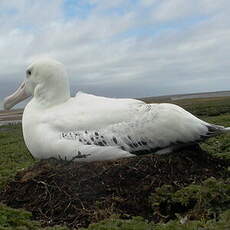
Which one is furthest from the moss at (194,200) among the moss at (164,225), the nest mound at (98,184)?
the moss at (164,225)

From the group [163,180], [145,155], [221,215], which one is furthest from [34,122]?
[221,215]

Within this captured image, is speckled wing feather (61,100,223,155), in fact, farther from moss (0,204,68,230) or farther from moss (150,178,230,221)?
moss (0,204,68,230)

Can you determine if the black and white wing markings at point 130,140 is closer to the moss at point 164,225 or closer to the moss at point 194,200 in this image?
the moss at point 194,200

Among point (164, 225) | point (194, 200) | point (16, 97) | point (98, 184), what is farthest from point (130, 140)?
point (16, 97)

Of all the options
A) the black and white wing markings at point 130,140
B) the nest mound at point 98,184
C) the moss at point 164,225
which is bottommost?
the moss at point 164,225

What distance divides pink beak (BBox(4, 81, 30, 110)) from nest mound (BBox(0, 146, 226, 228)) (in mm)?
A: 2008

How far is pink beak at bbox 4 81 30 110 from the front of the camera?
8.74 metres

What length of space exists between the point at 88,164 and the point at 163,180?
3.55 ft

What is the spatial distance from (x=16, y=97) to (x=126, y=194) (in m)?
3.70

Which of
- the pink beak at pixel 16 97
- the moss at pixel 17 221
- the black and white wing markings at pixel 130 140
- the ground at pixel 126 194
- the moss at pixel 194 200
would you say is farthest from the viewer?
the pink beak at pixel 16 97

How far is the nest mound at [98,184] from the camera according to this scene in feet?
Result: 18.9

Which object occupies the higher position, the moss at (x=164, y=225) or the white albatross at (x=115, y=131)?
the white albatross at (x=115, y=131)

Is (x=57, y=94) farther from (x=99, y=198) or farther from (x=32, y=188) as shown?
(x=99, y=198)

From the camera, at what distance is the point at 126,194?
19.9ft
